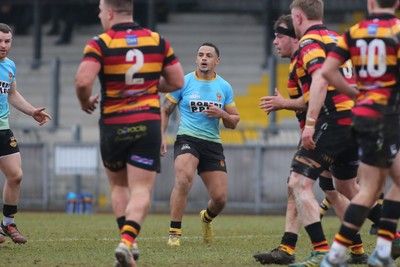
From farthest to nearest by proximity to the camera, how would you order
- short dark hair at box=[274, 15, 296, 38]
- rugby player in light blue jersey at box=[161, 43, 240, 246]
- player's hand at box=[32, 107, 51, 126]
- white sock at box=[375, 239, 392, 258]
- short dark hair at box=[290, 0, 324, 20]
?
rugby player in light blue jersey at box=[161, 43, 240, 246], player's hand at box=[32, 107, 51, 126], short dark hair at box=[274, 15, 296, 38], short dark hair at box=[290, 0, 324, 20], white sock at box=[375, 239, 392, 258]

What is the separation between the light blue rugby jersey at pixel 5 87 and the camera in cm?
1137

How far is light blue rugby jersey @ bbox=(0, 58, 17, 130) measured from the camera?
37.3 feet

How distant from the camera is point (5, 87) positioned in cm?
1147

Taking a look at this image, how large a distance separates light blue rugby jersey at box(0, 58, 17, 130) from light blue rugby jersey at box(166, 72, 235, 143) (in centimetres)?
196

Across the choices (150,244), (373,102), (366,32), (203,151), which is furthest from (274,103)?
(150,244)

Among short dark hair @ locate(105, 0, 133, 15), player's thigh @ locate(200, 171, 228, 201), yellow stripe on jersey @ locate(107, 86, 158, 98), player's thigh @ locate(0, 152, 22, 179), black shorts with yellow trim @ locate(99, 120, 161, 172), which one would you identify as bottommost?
player's thigh @ locate(200, 171, 228, 201)

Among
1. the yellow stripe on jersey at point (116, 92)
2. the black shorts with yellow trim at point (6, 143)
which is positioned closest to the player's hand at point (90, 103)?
the yellow stripe on jersey at point (116, 92)

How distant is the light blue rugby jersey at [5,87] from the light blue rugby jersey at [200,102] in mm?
1964

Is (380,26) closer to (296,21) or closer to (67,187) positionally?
(296,21)

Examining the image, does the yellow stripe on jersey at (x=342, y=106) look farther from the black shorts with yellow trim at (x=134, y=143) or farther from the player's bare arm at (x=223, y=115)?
the player's bare arm at (x=223, y=115)

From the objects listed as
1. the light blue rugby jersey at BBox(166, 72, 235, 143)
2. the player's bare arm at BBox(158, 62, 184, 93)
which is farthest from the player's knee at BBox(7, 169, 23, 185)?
the player's bare arm at BBox(158, 62, 184, 93)

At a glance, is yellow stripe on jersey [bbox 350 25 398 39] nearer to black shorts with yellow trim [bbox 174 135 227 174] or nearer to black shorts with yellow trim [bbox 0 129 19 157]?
black shorts with yellow trim [bbox 174 135 227 174]

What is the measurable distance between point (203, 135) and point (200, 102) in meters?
0.42

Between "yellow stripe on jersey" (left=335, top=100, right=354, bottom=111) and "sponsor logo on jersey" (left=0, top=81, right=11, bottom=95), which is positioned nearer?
"yellow stripe on jersey" (left=335, top=100, right=354, bottom=111)
